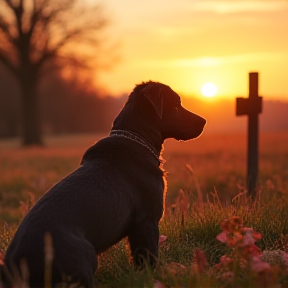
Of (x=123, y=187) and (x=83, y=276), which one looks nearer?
(x=83, y=276)

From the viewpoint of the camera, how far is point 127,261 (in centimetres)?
483

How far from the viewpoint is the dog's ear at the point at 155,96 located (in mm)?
5086

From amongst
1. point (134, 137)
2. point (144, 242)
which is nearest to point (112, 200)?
point (144, 242)

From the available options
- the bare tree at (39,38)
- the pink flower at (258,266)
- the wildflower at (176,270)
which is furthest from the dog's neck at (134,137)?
the bare tree at (39,38)

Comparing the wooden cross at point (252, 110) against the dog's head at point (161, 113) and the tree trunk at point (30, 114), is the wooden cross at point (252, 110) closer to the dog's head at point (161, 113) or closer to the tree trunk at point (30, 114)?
the dog's head at point (161, 113)

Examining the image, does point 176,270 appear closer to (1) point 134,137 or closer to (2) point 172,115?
(1) point 134,137

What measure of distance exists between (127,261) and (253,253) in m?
1.19

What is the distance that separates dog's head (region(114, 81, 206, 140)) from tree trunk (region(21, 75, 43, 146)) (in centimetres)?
3095

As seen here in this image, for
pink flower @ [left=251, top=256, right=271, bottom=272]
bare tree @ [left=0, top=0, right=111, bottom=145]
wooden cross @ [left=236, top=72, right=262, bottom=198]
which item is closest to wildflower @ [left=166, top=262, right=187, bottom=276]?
pink flower @ [left=251, top=256, right=271, bottom=272]

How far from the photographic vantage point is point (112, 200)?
429 centimetres

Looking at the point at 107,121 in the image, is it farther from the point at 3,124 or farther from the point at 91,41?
the point at 91,41

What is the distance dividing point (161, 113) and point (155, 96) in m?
0.16

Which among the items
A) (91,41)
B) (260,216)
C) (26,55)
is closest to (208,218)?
(260,216)

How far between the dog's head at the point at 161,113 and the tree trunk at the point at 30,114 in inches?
1218
